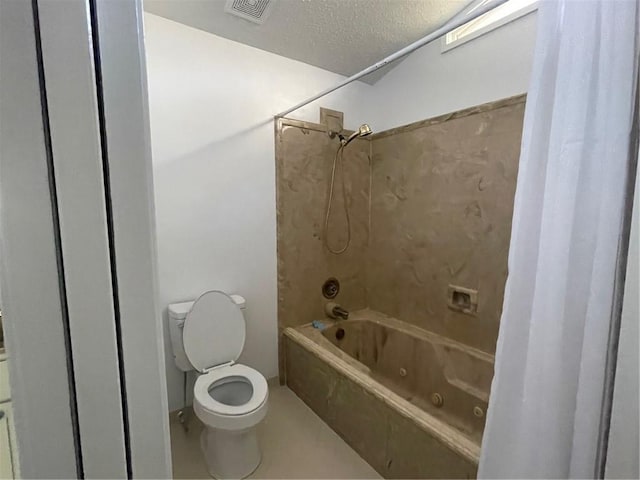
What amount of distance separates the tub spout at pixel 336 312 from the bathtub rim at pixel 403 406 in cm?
36

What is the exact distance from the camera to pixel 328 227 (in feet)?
7.91

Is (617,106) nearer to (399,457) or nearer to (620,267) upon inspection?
(620,267)

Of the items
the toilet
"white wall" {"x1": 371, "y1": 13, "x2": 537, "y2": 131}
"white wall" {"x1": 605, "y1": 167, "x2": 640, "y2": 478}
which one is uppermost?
"white wall" {"x1": 371, "y1": 13, "x2": 537, "y2": 131}

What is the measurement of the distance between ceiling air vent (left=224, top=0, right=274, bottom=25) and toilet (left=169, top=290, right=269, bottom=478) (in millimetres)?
1584

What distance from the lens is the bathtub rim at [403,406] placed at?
1.18m

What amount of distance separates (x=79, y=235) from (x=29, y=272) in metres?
0.05

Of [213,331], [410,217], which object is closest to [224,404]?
[213,331]

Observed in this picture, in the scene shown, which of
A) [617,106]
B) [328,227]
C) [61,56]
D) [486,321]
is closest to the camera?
[61,56]

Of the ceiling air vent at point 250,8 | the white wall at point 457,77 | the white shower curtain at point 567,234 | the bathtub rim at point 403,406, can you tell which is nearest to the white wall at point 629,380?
the white shower curtain at point 567,234

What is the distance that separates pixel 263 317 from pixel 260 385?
0.63 m

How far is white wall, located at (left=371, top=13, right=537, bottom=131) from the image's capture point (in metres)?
1.70

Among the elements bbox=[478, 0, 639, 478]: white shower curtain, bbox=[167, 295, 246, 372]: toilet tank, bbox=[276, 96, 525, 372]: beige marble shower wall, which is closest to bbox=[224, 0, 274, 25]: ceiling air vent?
bbox=[276, 96, 525, 372]: beige marble shower wall

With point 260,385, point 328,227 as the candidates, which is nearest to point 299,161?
point 328,227

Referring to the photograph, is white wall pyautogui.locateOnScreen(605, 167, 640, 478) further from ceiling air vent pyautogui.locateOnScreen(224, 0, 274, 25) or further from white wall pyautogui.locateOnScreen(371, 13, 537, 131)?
ceiling air vent pyautogui.locateOnScreen(224, 0, 274, 25)
